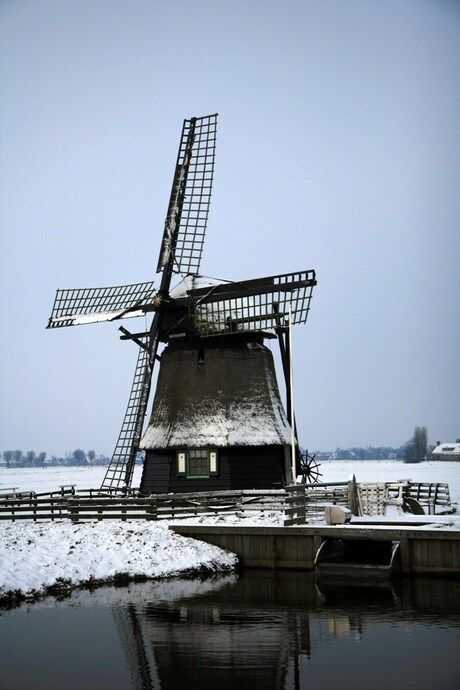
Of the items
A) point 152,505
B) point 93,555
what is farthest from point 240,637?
point 152,505

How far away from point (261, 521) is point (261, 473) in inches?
165

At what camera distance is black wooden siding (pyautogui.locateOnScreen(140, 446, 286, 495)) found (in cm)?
2750

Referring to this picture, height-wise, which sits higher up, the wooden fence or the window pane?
the window pane

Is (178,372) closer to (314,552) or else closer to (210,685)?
(314,552)

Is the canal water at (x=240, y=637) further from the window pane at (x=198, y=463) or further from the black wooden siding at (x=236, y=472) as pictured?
the window pane at (x=198, y=463)

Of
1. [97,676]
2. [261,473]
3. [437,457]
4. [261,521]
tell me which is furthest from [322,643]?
[437,457]

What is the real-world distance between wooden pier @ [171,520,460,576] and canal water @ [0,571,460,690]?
61 cm

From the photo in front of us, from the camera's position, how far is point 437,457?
184250 mm

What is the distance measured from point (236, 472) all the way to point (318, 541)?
6.92 meters

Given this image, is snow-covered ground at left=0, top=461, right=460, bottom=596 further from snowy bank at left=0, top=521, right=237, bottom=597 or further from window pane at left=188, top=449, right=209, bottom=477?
window pane at left=188, top=449, right=209, bottom=477

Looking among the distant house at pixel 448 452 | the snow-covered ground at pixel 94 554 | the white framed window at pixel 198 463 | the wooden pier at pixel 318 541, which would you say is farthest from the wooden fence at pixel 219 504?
the distant house at pixel 448 452

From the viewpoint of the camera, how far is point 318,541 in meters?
21.0

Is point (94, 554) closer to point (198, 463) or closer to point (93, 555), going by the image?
point (93, 555)

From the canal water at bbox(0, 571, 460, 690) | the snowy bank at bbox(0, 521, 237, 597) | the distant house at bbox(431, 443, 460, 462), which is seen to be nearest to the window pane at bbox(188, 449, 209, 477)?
the snowy bank at bbox(0, 521, 237, 597)
